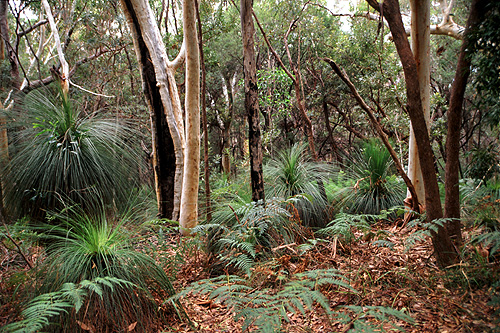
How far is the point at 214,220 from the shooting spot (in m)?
3.63

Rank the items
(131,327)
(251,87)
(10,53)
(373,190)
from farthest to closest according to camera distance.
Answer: (10,53)
(373,190)
(251,87)
(131,327)

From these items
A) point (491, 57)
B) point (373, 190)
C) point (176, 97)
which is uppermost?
point (176, 97)

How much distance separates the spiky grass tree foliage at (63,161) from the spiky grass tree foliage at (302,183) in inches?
75.4

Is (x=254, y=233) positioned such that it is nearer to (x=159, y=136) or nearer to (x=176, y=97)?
(x=159, y=136)

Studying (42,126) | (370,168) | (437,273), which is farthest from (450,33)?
(42,126)

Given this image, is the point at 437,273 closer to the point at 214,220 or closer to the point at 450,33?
the point at 214,220

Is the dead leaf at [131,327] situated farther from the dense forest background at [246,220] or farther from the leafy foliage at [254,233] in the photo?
the leafy foliage at [254,233]

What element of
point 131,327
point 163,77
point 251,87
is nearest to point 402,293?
point 131,327

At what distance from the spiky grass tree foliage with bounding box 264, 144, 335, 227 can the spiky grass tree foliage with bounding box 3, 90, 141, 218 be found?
1.91 meters

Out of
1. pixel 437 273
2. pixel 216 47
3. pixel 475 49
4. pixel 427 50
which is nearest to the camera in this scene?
pixel 475 49

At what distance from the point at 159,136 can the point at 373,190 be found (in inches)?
125

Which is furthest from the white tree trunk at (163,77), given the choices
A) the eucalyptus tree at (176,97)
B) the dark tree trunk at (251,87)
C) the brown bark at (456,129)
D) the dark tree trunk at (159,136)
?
the brown bark at (456,129)

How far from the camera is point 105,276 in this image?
2.25 m

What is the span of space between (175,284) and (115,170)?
5.56 feet
